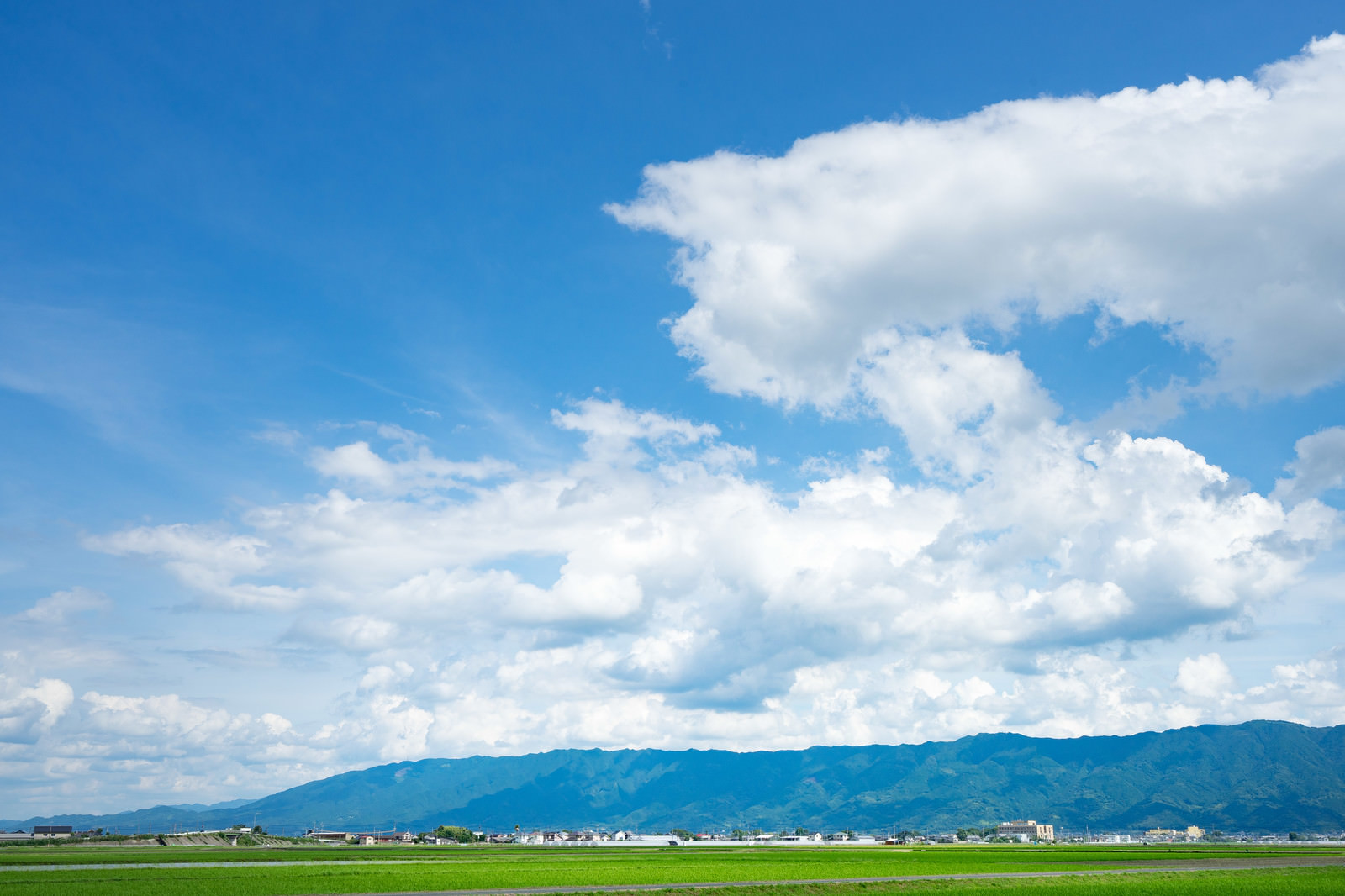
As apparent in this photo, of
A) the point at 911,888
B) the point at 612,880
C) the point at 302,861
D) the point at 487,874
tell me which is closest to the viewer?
the point at 911,888

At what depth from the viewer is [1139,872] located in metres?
91.7

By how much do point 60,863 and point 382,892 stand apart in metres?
72.1

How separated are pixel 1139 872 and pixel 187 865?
106 m

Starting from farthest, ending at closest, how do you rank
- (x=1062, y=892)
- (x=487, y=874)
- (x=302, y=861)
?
1. (x=302, y=861)
2. (x=487, y=874)
3. (x=1062, y=892)

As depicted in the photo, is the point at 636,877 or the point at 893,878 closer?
the point at 893,878

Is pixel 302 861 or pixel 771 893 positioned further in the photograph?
pixel 302 861

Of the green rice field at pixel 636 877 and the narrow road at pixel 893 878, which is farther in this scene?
the green rice field at pixel 636 877

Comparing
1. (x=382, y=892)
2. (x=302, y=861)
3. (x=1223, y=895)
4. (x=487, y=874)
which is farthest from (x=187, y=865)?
(x=1223, y=895)

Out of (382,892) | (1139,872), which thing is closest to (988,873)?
(1139,872)

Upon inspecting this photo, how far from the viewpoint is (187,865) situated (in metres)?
102

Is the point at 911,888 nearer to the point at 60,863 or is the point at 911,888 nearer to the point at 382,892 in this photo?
the point at 382,892

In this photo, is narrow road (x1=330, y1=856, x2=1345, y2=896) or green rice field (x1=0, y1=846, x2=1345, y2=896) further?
green rice field (x1=0, y1=846, x2=1345, y2=896)

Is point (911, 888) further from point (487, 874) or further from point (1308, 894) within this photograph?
point (487, 874)

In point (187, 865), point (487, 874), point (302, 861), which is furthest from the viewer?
point (302, 861)
